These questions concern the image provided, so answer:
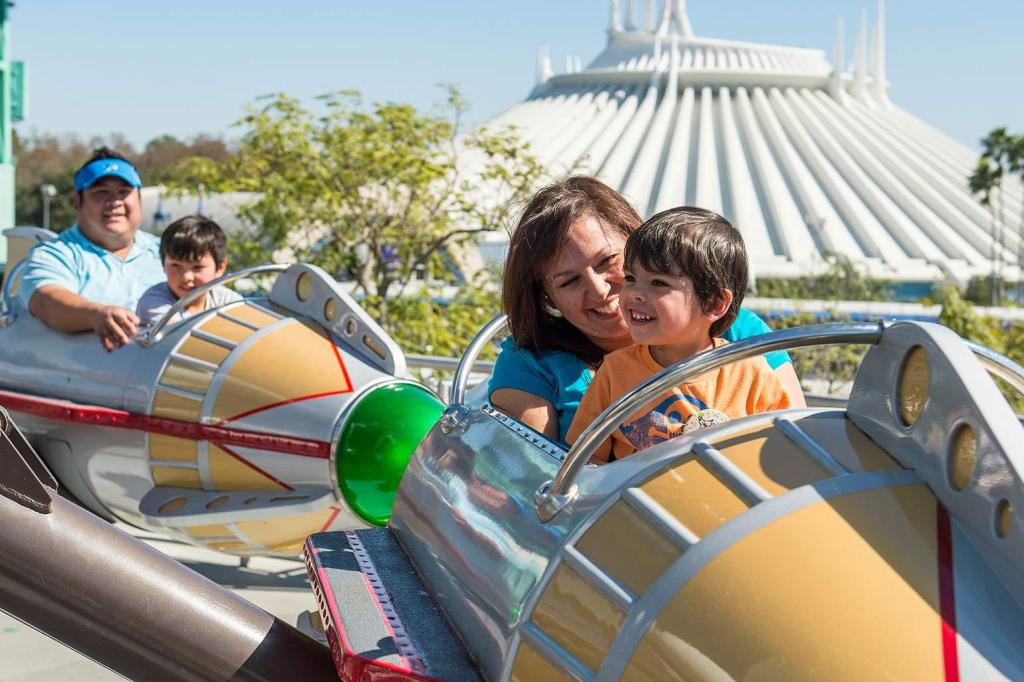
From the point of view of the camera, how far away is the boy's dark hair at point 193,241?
4.12 meters

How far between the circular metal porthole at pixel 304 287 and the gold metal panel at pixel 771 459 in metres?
2.66

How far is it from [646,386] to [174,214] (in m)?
22.6

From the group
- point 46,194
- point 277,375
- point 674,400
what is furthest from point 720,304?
point 46,194

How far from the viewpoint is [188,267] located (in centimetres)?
414

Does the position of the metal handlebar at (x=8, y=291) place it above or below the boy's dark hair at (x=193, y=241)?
below

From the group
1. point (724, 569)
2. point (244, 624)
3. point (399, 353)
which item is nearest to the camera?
point (724, 569)

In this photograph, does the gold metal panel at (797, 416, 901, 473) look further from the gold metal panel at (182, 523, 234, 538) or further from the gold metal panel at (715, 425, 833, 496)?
the gold metal panel at (182, 523, 234, 538)

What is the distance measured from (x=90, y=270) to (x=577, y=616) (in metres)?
3.48

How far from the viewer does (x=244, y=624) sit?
176cm

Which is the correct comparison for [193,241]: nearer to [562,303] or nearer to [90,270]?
[90,270]

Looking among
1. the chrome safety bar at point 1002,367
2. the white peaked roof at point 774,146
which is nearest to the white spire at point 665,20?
the white peaked roof at point 774,146

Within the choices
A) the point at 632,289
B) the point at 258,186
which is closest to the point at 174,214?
the point at 258,186

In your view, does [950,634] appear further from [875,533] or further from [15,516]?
[15,516]

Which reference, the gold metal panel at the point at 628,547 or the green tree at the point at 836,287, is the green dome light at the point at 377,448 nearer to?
the gold metal panel at the point at 628,547
